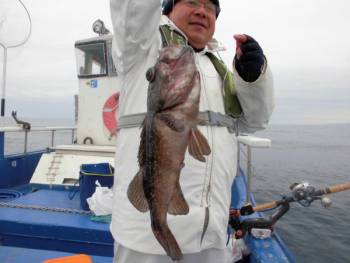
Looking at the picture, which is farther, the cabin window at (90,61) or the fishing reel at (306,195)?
the cabin window at (90,61)

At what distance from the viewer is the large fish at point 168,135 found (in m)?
1.61

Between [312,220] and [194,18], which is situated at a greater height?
[194,18]

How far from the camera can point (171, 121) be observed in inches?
64.0

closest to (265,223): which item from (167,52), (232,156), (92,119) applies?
(232,156)

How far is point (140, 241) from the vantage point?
1.99 metres

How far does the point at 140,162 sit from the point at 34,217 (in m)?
3.43

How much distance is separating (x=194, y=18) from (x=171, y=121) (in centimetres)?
106

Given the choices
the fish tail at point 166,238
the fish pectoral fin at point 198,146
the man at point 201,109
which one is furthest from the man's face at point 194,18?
the fish tail at point 166,238

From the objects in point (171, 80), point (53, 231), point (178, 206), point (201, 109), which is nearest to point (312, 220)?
point (53, 231)

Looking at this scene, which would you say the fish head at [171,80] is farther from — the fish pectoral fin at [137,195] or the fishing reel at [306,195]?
the fishing reel at [306,195]

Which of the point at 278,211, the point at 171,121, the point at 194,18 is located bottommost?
the point at 278,211

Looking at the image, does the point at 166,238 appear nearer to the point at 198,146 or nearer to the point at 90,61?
the point at 198,146

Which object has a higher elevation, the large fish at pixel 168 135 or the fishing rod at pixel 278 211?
the large fish at pixel 168 135

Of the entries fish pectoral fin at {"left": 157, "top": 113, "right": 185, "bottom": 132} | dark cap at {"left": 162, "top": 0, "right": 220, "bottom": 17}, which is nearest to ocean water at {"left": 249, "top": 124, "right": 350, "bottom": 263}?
dark cap at {"left": 162, "top": 0, "right": 220, "bottom": 17}
